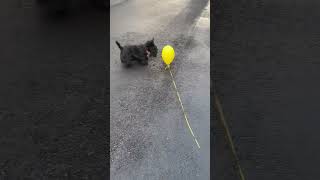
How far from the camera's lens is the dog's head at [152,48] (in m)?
8.50

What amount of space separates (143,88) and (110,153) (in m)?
2.01

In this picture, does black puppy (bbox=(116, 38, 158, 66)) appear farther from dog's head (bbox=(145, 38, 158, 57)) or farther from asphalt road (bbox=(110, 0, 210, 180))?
asphalt road (bbox=(110, 0, 210, 180))

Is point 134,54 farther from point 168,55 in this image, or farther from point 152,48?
point 168,55

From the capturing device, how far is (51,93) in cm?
734

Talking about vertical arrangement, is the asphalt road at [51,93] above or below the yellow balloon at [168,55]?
below

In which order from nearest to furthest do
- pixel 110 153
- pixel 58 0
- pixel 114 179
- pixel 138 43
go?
pixel 114 179, pixel 110 153, pixel 138 43, pixel 58 0
